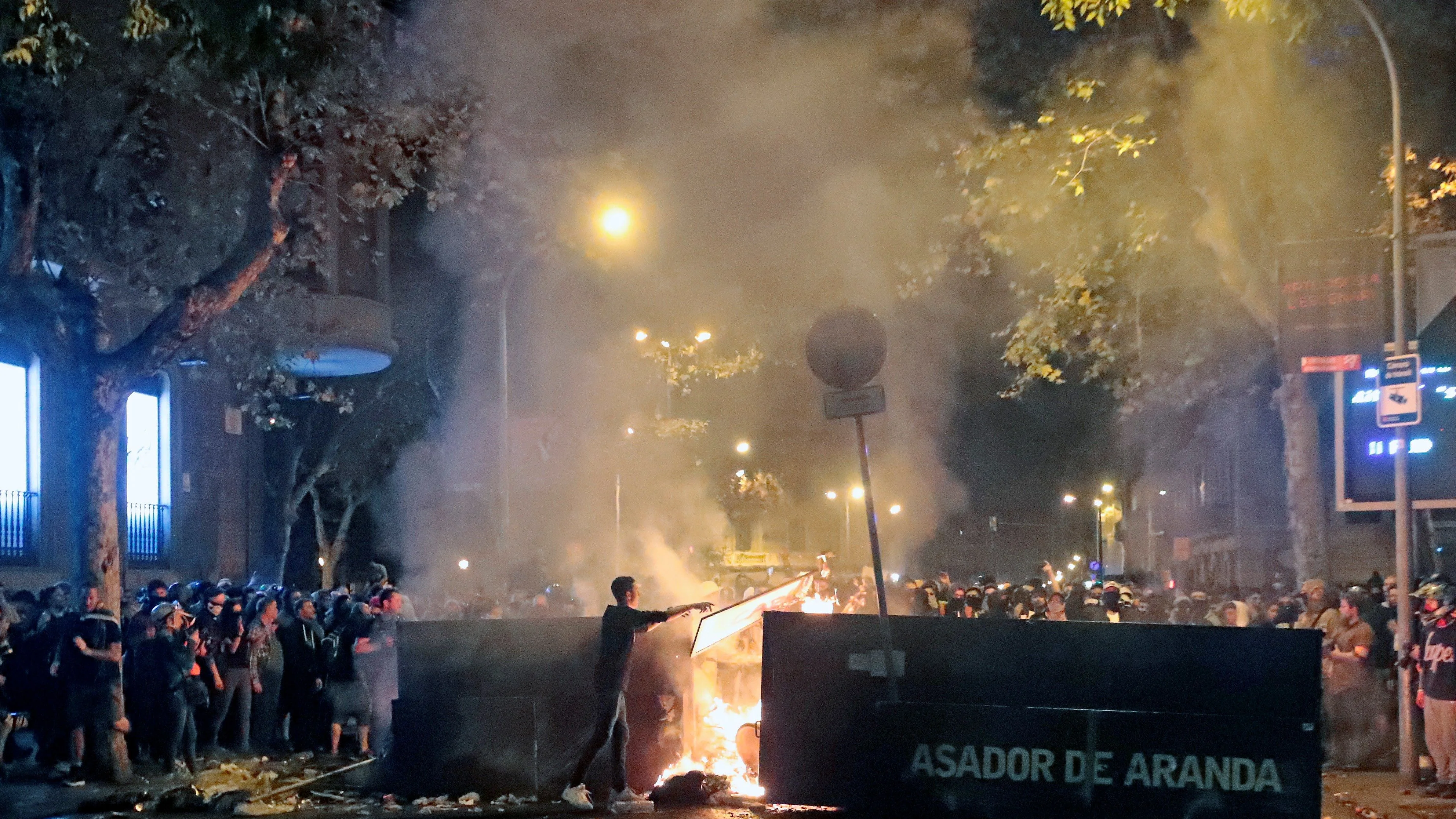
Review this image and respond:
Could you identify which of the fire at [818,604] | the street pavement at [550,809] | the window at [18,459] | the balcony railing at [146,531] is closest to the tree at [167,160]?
the street pavement at [550,809]

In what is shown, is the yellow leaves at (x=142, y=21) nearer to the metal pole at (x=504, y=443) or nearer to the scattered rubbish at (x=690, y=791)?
the scattered rubbish at (x=690, y=791)

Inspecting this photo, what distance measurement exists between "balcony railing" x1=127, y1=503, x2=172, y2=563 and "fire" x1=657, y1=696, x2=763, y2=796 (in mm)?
10932

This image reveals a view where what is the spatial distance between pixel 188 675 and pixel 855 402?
5.70 m

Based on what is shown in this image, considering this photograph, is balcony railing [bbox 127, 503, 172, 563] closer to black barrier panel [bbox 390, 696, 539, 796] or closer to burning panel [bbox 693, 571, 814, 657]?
burning panel [bbox 693, 571, 814, 657]

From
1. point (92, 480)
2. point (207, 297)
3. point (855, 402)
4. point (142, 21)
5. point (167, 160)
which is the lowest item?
point (92, 480)

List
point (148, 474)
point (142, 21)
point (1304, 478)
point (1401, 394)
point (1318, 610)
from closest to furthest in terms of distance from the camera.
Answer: point (142, 21) → point (1401, 394) → point (1318, 610) → point (1304, 478) → point (148, 474)

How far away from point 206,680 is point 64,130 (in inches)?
180

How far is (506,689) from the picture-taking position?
8227mm

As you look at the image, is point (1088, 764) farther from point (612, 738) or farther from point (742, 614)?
point (742, 614)

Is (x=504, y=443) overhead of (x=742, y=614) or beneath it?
overhead

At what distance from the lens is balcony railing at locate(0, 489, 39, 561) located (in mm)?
14867

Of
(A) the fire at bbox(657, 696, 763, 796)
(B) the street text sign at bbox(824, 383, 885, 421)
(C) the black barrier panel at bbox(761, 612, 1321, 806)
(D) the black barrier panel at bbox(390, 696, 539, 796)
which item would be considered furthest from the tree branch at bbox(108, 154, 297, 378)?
(C) the black barrier panel at bbox(761, 612, 1321, 806)

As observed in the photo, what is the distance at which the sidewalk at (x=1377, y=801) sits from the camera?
827 cm

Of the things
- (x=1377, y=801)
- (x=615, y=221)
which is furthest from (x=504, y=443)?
(x=1377, y=801)
